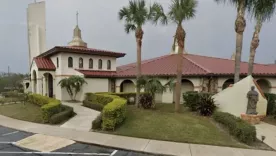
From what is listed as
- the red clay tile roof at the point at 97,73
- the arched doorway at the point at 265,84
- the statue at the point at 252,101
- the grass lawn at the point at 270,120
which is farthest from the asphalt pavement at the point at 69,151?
the arched doorway at the point at 265,84

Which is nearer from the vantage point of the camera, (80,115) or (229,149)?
(229,149)

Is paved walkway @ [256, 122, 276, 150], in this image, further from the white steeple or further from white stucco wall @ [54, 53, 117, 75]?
the white steeple

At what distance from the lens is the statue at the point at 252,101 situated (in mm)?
12305

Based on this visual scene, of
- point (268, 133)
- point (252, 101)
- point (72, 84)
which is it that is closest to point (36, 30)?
point (72, 84)

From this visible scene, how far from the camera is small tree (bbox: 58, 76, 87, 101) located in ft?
66.4

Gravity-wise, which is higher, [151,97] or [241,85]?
[241,85]

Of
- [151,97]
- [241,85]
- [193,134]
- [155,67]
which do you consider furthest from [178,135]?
[155,67]

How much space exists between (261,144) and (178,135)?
3.67 metres

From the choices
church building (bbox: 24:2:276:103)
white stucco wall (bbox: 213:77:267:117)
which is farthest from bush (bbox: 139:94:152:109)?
church building (bbox: 24:2:276:103)

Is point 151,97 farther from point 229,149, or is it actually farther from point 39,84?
A: point 39,84

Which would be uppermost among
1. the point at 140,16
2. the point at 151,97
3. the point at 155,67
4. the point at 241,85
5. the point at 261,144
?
the point at 140,16

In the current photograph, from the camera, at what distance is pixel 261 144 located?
8.55 metres

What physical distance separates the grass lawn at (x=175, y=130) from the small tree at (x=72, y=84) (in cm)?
1017

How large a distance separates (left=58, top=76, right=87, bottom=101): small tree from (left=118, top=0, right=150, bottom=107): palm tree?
783 centimetres
